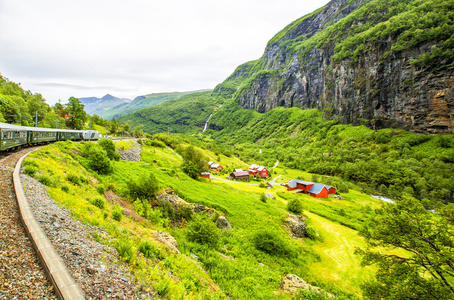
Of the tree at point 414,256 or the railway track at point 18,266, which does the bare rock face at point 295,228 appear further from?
the railway track at point 18,266

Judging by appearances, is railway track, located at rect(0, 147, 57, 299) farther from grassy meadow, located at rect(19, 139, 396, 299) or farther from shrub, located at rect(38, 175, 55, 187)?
shrub, located at rect(38, 175, 55, 187)

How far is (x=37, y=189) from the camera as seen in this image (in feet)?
36.5

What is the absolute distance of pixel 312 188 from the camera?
65.9m

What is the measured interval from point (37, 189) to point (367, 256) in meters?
22.9

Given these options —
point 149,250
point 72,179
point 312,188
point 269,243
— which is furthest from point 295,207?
point 72,179

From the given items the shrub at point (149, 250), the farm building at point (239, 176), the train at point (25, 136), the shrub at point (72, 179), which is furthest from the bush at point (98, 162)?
the farm building at point (239, 176)

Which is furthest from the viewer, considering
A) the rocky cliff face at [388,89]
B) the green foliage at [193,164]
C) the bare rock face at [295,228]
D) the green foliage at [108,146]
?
the rocky cliff face at [388,89]

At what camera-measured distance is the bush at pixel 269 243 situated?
68.4ft

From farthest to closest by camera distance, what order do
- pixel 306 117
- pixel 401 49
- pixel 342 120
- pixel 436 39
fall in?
1. pixel 306 117
2. pixel 342 120
3. pixel 401 49
4. pixel 436 39

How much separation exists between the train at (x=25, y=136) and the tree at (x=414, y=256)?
35.6 metres

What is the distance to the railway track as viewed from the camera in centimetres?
457

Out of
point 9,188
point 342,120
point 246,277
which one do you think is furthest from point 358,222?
point 342,120

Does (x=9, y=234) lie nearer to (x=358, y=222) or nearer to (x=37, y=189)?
(x=37, y=189)

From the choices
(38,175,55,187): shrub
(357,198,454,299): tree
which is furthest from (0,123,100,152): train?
(357,198,454,299): tree
